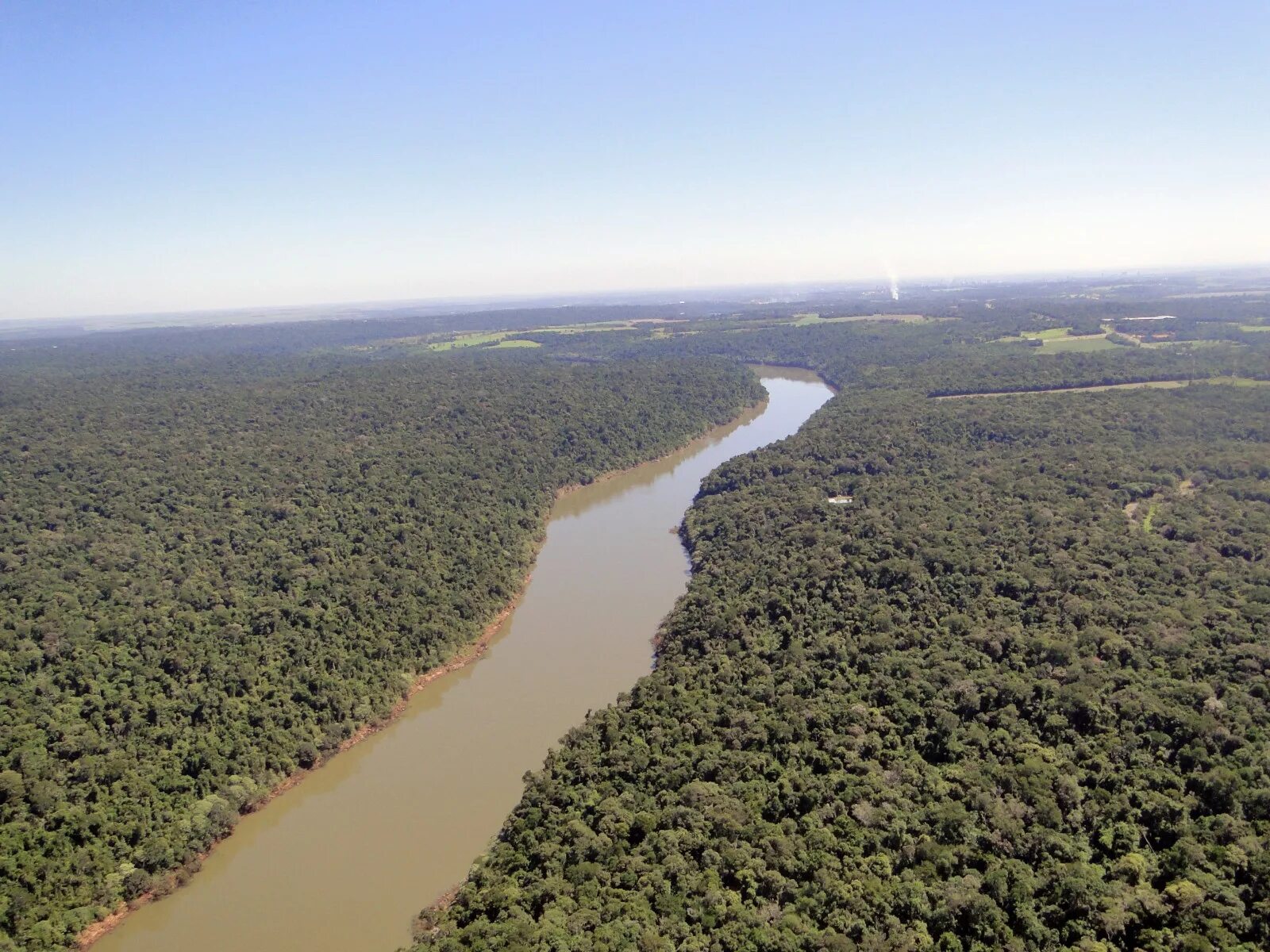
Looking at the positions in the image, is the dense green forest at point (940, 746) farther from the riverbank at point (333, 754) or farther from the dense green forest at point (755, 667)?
the riverbank at point (333, 754)

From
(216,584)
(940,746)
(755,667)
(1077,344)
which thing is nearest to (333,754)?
(216,584)

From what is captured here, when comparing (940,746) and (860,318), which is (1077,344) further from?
(940,746)

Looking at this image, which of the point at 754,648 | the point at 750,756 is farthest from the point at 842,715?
the point at 754,648

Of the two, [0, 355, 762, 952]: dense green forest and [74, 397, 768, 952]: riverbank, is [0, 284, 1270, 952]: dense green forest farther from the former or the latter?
[74, 397, 768, 952]: riverbank

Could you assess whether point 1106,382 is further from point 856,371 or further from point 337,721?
point 337,721

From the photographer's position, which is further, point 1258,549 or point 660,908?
point 1258,549

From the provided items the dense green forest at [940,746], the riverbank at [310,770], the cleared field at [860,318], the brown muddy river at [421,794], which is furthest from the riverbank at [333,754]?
the cleared field at [860,318]

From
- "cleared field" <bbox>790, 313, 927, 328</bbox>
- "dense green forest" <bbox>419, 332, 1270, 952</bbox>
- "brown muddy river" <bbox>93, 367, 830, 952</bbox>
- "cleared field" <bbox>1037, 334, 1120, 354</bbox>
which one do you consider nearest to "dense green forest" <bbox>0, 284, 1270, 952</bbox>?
"dense green forest" <bbox>419, 332, 1270, 952</bbox>
